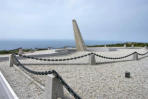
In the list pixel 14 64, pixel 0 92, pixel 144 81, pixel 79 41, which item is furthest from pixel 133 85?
pixel 79 41

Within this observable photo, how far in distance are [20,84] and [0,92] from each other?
0.69m

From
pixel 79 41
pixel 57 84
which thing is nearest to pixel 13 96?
pixel 57 84

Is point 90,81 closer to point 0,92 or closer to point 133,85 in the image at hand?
point 133,85

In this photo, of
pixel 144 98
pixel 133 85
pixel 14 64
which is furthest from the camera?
pixel 14 64

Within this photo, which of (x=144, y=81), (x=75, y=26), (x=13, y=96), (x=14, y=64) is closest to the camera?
(x=13, y=96)

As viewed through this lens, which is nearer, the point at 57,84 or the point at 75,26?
the point at 57,84

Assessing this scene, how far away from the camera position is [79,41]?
16953 millimetres

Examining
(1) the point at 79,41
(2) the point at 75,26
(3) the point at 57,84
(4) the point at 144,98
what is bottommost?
(4) the point at 144,98

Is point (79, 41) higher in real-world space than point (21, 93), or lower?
higher

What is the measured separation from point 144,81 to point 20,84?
5.06 metres

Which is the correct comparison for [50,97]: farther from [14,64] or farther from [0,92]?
[14,64]

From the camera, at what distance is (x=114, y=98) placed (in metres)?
4.36

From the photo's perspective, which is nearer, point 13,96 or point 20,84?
point 13,96

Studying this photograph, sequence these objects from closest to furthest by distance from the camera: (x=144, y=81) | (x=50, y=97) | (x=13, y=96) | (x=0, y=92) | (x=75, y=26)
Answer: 1. (x=50, y=97)
2. (x=13, y=96)
3. (x=0, y=92)
4. (x=144, y=81)
5. (x=75, y=26)
